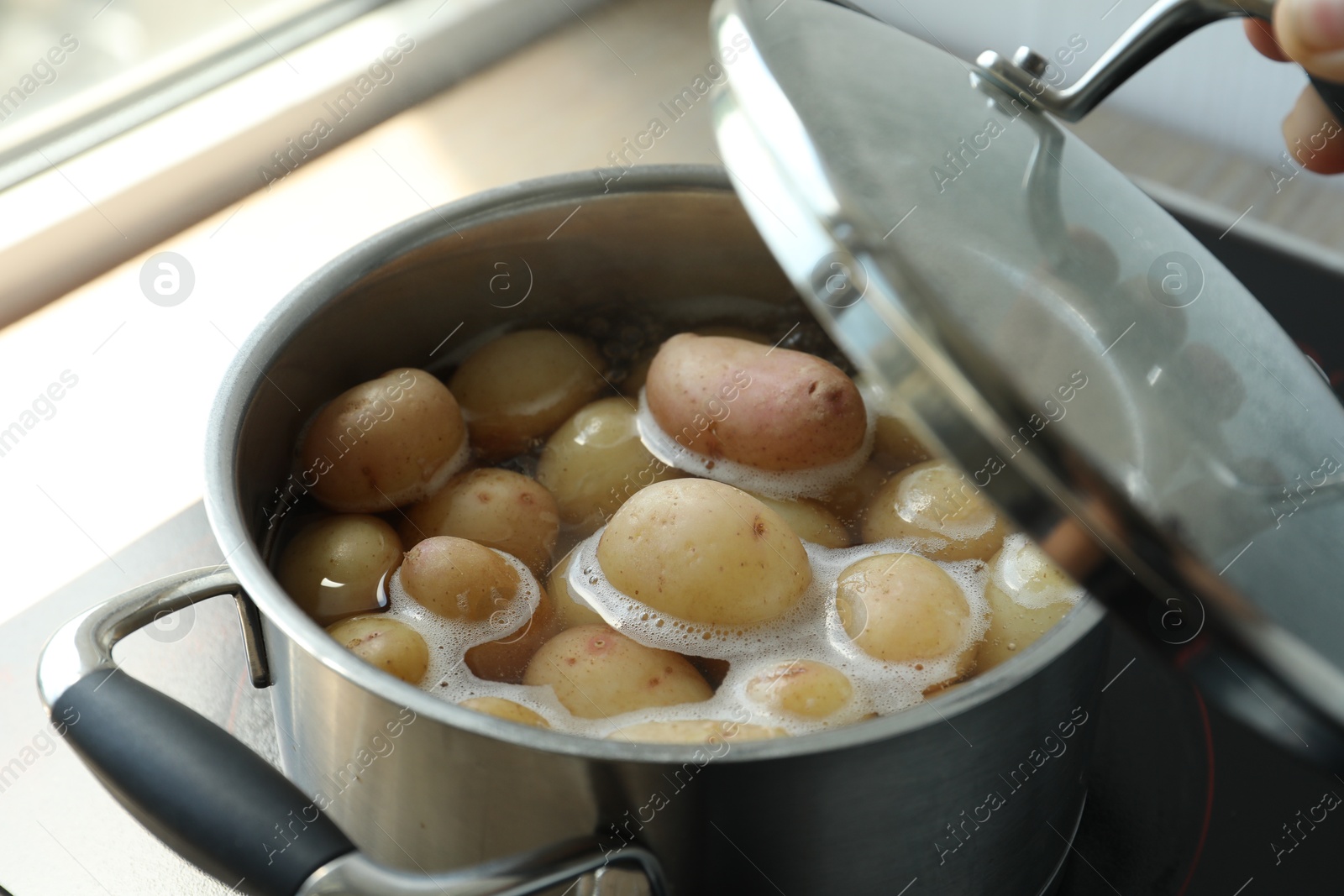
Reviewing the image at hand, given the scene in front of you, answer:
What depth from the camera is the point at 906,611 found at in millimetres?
495

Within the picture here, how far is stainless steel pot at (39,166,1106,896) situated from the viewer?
344 millimetres

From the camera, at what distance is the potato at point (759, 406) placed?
57cm

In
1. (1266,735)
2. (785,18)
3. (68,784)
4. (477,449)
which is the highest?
(785,18)

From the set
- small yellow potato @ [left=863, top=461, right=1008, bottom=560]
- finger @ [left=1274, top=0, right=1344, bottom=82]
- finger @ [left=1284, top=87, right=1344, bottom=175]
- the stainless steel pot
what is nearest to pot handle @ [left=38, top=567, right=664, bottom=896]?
the stainless steel pot

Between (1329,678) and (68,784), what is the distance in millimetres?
584

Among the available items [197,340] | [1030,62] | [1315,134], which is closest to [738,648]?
[1030,62]

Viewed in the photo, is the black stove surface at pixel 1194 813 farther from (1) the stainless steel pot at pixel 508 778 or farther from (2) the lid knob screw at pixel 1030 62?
(2) the lid knob screw at pixel 1030 62

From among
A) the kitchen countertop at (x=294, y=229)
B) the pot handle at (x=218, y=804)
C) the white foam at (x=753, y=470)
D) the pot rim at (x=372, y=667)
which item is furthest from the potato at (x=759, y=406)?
the kitchen countertop at (x=294, y=229)

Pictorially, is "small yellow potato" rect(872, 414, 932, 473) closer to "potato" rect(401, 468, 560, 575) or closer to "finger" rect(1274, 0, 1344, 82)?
"potato" rect(401, 468, 560, 575)

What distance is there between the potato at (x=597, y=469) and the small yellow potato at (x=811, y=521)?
0.07m

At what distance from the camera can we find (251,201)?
0.95 metres

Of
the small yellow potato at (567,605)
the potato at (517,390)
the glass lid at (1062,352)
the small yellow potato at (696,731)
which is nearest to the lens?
the glass lid at (1062,352)

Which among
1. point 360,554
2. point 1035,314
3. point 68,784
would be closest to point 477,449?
point 360,554

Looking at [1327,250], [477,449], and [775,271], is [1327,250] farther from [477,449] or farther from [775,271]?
[477,449]
